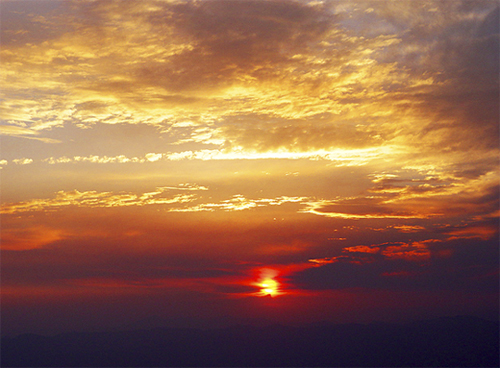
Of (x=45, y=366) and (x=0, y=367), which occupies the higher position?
(x=0, y=367)

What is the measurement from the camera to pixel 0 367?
156m

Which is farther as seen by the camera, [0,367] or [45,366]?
[45,366]

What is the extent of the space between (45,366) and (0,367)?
43.0 metres

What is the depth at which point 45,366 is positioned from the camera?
195 m
